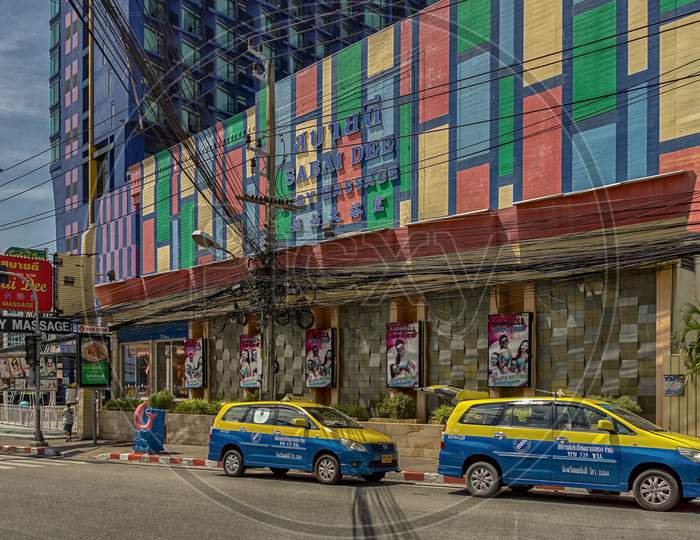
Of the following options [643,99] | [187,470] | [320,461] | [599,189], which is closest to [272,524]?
[320,461]

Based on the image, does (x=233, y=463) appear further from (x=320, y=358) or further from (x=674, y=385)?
(x=674, y=385)

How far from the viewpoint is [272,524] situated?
1198 cm

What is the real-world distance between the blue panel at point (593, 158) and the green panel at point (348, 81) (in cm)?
949

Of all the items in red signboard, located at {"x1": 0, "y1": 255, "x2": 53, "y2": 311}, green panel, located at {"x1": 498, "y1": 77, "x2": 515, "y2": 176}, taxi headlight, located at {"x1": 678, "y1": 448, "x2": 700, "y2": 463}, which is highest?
green panel, located at {"x1": 498, "y1": 77, "x2": 515, "y2": 176}

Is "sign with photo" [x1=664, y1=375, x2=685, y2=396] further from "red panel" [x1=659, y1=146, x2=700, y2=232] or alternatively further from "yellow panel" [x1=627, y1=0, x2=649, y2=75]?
"yellow panel" [x1=627, y1=0, x2=649, y2=75]

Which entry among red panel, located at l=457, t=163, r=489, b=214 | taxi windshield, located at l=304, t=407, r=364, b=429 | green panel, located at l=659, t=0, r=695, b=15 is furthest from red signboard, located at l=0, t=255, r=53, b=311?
green panel, located at l=659, t=0, r=695, b=15

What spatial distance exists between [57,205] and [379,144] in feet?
165

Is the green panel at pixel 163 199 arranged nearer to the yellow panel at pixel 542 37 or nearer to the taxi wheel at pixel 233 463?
the yellow panel at pixel 542 37

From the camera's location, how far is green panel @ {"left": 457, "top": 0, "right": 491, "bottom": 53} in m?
25.3

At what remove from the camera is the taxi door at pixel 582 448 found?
13984 mm

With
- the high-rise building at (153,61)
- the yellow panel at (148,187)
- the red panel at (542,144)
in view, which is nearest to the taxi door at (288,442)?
the red panel at (542,144)

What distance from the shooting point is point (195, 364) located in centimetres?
3397

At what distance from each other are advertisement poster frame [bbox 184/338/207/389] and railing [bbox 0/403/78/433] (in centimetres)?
528

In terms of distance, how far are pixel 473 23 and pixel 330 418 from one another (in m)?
13.9
